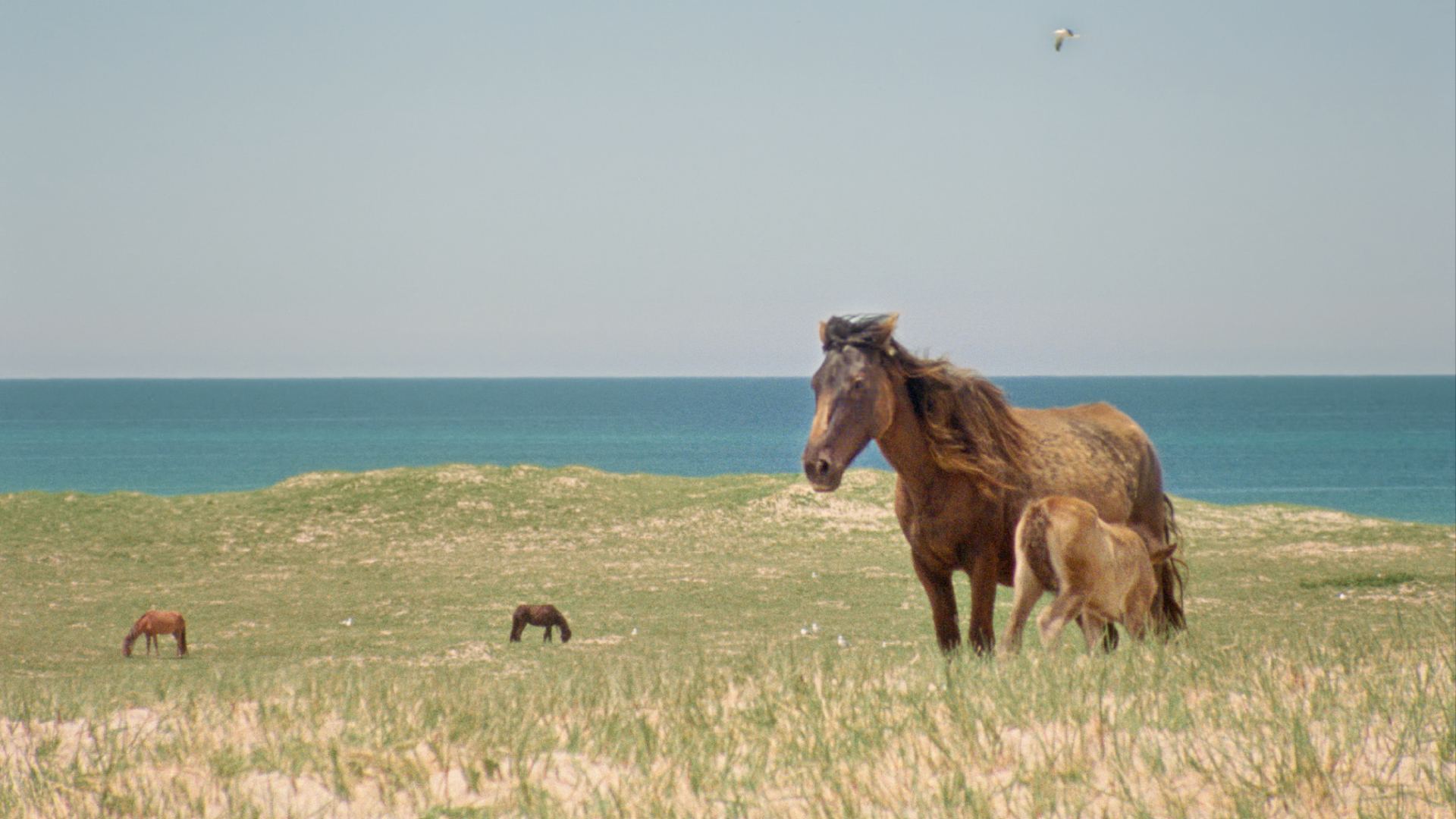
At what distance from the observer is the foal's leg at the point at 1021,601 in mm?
6359

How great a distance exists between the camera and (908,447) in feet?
22.5

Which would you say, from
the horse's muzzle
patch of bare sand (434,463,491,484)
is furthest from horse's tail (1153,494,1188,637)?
patch of bare sand (434,463,491,484)

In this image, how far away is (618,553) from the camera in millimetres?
22250

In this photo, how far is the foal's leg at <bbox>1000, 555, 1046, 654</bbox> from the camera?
636cm

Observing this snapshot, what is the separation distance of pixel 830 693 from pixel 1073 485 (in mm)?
1861

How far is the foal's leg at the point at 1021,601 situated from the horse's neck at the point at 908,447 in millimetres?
712

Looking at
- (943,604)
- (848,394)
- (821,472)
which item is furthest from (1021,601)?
(848,394)

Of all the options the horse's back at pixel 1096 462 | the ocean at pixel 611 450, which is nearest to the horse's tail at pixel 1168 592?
the horse's back at pixel 1096 462

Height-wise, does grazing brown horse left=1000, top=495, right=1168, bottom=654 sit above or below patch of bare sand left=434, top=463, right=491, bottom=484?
above

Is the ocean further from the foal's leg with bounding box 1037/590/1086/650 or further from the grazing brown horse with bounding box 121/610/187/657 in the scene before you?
the foal's leg with bounding box 1037/590/1086/650

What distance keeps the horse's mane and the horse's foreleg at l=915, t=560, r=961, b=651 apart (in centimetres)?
59

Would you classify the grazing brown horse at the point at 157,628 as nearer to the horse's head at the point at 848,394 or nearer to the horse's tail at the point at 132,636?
the horse's tail at the point at 132,636

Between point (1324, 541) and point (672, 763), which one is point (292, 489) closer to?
point (1324, 541)

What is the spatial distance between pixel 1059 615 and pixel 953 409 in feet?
3.82
